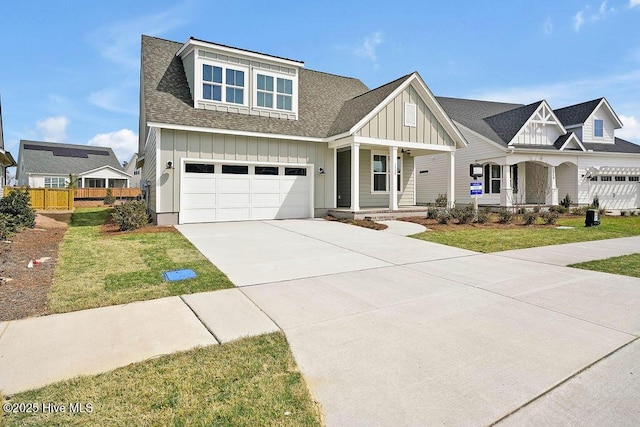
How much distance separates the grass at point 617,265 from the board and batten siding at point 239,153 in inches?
402

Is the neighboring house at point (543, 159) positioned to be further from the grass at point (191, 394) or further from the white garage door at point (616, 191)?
the grass at point (191, 394)

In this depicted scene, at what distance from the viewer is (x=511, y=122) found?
20.8 meters


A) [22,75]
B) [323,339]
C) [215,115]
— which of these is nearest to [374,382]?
[323,339]

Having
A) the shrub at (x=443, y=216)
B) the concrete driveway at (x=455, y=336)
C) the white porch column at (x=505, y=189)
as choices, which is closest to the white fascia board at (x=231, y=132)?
the shrub at (x=443, y=216)

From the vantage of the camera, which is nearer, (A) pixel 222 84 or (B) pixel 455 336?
(B) pixel 455 336

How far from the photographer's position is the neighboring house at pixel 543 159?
19859 millimetres

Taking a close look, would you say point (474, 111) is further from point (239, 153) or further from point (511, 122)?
point (239, 153)

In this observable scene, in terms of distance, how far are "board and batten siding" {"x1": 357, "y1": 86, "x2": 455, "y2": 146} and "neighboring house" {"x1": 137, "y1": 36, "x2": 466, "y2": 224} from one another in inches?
1.7

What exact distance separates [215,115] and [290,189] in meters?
4.20

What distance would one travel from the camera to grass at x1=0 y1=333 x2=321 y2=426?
2.22 meters

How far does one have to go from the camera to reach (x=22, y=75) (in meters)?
13.4

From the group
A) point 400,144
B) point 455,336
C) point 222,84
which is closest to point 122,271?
point 455,336

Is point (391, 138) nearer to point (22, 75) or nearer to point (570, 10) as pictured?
point (570, 10)

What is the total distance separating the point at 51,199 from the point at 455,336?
27874 mm
